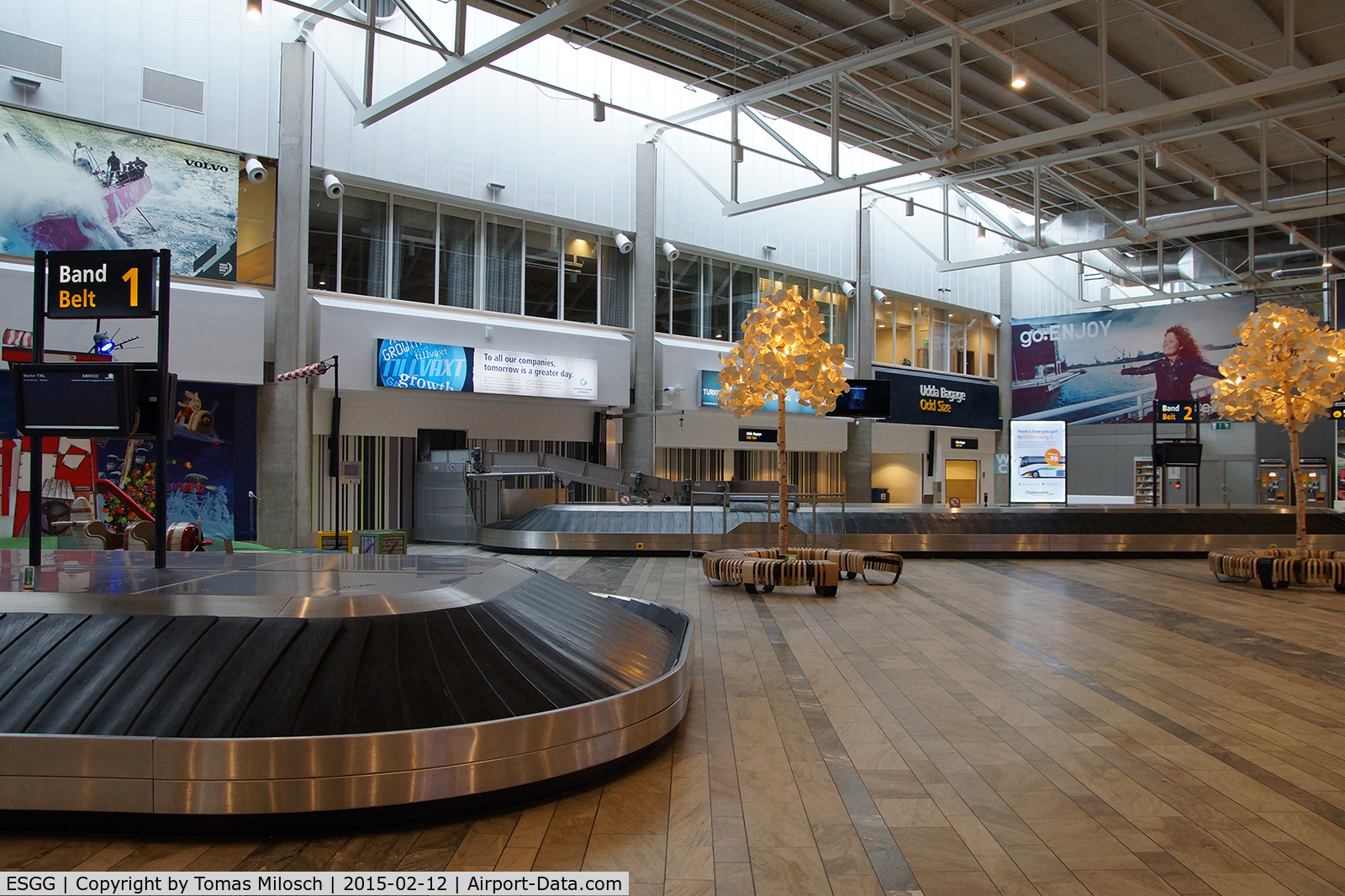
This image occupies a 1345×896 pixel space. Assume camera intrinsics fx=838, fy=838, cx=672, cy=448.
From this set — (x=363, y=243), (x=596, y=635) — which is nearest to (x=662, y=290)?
(x=363, y=243)

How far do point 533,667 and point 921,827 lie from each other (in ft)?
5.84

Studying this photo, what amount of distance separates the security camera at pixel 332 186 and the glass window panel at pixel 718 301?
10.3m

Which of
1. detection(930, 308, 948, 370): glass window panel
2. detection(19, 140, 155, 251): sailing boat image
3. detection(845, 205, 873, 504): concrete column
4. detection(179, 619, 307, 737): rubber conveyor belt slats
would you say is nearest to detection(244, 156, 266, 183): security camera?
detection(19, 140, 155, 251): sailing boat image

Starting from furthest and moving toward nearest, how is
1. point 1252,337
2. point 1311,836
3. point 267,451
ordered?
point 267,451, point 1252,337, point 1311,836

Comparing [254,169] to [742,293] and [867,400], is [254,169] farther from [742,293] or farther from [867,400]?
[867,400]

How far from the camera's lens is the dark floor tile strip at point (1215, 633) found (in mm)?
6457

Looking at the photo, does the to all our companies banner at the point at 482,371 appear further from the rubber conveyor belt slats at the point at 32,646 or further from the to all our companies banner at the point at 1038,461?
the to all our companies banner at the point at 1038,461

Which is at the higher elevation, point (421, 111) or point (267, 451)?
point (421, 111)

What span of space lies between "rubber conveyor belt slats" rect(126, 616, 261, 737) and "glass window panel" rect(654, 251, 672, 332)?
1896 cm

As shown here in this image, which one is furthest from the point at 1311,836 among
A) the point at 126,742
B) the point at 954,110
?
the point at 954,110

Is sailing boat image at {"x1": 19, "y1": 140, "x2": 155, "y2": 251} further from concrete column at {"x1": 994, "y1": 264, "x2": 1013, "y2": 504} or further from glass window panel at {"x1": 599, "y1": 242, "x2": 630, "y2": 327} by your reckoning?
concrete column at {"x1": 994, "y1": 264, "x2": 1013, "y2": 504}

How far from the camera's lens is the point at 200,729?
309cm

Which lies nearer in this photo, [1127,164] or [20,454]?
[20,454]

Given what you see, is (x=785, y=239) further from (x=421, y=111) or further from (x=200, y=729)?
(x=200, y=729)
